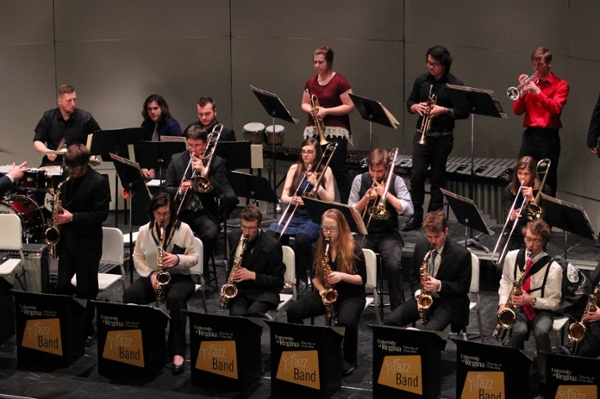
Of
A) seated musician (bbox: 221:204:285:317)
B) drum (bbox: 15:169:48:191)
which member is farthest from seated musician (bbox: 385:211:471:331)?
drum (bbox: 15:169:48:191)

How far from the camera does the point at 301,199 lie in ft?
24.8

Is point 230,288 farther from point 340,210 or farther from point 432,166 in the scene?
point 432,166

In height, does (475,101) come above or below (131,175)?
above

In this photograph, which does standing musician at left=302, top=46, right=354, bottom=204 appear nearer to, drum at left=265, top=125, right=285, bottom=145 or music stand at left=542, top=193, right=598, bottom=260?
drum at left=265, top=125, right=285, bottom=145

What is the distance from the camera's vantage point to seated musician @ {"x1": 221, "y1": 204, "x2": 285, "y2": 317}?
6719 millimetres

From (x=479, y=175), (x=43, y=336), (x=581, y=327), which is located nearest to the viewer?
(x=581, y=327)

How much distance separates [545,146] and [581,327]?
2.45 meters

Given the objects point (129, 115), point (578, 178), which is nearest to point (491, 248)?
point (578, 178)

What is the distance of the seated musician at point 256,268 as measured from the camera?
6.72 m

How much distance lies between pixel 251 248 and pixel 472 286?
1.64 meters

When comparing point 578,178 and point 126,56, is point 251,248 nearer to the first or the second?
point 578,178

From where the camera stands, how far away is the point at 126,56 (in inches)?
431

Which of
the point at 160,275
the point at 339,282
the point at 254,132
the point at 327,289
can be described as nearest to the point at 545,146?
the point at 339,282

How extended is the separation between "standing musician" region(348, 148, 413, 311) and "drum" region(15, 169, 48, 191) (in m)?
2.99
